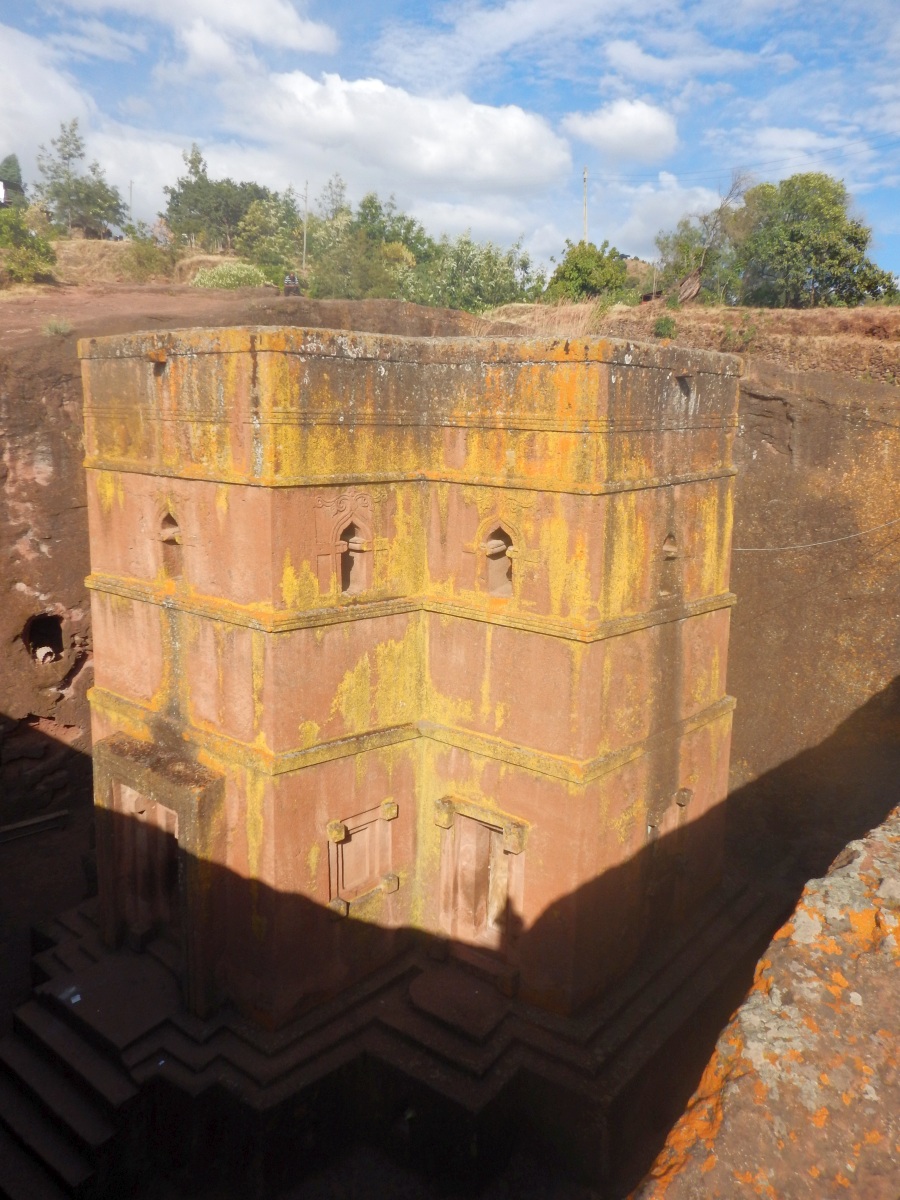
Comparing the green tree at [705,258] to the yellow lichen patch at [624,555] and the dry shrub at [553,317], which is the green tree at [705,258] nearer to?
the dry shrub at [553,317]

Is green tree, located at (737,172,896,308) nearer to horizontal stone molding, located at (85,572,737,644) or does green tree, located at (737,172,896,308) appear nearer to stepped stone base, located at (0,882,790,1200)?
horizontal stone molding, located at (85,572,737,644)

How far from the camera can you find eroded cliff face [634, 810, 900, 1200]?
6.74ft

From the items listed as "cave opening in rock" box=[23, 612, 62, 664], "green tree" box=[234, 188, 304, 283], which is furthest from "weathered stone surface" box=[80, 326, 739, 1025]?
"green tree" box=[234, 188, 304, 283]

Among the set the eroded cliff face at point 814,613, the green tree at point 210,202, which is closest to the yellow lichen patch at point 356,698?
the eroded cliff face at point 814,613

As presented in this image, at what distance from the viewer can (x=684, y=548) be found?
8.73 metres

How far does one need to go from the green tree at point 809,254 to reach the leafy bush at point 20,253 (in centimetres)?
1781

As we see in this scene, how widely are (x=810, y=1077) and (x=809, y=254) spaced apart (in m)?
22.8

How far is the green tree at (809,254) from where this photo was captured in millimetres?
21094

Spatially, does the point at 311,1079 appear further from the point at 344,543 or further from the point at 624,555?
the point at 624,555

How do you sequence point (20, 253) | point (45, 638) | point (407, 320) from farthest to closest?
1. point (20, 253)
2. point (407, 320)
3. point (45, 638)

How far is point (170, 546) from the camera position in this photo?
339 inches

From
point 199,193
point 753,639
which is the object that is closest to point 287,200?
point 199,193

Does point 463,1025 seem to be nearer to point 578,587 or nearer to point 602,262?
point 578,587

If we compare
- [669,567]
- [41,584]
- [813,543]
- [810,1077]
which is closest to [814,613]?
[813,543]
